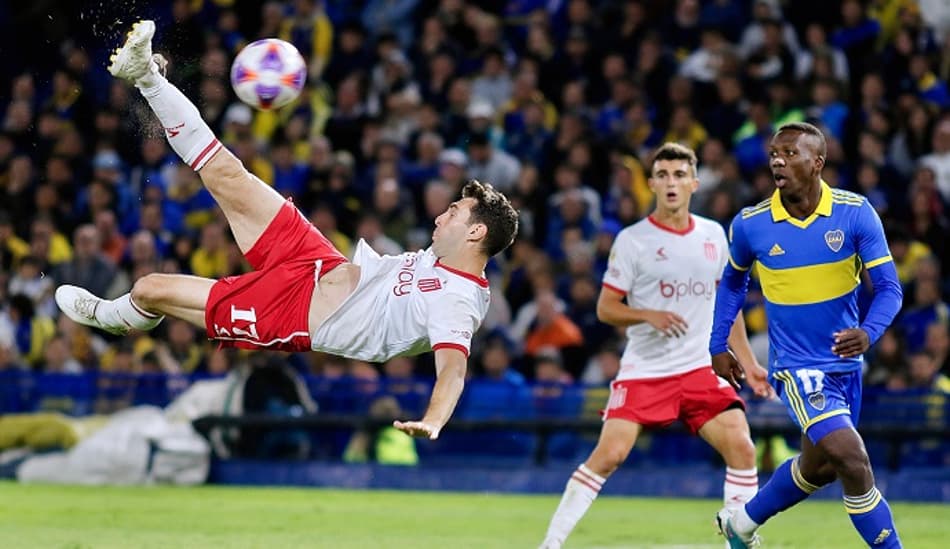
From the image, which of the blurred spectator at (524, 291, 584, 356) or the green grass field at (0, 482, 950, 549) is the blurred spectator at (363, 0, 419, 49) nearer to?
the blurred spectator at (524, 291, 584, 356)

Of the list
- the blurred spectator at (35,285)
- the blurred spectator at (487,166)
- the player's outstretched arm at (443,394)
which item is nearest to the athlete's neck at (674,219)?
the player's outstretched arm at (443,394)

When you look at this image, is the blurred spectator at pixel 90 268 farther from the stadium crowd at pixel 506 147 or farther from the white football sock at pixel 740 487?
the white football sock at pixel 740 487

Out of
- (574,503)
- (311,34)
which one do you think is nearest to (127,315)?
(574,503)

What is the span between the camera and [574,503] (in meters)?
10.4

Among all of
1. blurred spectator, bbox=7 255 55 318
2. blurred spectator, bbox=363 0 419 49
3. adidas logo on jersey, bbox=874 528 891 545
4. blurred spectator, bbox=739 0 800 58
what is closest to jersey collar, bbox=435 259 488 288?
adidas logo on jersey, bbox=874 528 891 545

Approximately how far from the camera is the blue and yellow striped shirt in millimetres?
9148

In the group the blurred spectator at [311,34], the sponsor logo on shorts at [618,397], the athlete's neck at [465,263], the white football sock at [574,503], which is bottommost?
the white football sock at [574,503]

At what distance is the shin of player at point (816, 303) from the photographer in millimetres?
8812

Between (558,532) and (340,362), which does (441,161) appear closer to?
(340,362)

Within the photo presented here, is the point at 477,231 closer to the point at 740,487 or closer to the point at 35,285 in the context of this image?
the point at 740,487

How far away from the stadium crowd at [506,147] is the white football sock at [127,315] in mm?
6423

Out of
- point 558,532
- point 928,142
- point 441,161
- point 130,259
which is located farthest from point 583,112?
point 558,532

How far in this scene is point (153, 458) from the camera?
1653 centimetres

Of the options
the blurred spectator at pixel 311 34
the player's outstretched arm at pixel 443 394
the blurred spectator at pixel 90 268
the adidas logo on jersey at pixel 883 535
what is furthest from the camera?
the blurred spectator at pixel 311 34
